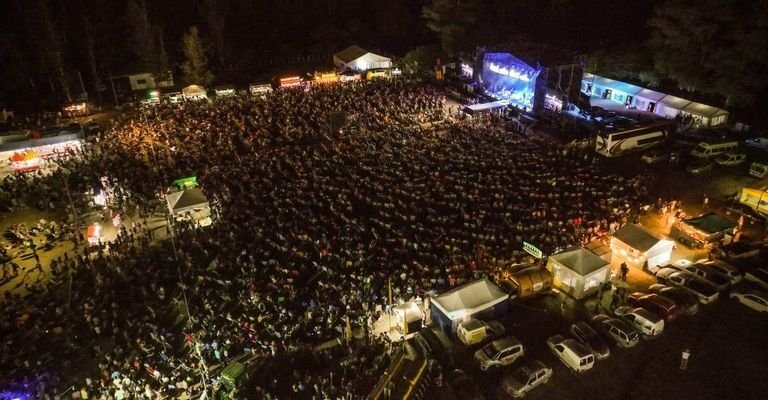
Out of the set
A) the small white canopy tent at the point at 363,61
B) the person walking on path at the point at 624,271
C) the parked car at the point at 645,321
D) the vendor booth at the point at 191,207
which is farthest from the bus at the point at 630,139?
the small white canopy tent at the point at 363,61

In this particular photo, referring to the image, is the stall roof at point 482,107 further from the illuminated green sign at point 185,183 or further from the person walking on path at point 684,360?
the person walking on path at point 684,360

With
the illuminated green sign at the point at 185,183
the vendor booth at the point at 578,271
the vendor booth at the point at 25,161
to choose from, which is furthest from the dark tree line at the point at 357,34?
the illuminated green sign at the point at 185,183

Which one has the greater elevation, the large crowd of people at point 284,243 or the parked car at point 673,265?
the large crowd of people at point 284,243

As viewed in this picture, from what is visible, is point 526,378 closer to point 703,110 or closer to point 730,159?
point 730,159

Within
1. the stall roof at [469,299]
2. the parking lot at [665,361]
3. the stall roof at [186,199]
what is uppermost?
the stall roof at [186,199]

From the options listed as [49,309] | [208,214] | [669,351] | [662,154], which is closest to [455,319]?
[669,351]

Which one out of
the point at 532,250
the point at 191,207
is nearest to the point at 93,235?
→ the point at 191,207

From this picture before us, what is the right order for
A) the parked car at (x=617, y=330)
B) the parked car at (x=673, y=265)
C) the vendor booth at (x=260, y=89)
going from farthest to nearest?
1. the vendor booth at (x=260, y=89)
2. the parked car at (x=673, y=265)
3. the parked car at (x=617, y=330)

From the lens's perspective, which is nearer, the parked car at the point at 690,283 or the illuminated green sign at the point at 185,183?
the parked car at the point at 690,283

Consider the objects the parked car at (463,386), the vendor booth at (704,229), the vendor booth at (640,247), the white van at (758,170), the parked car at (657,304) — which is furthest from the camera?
the white van at (758,170)
